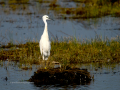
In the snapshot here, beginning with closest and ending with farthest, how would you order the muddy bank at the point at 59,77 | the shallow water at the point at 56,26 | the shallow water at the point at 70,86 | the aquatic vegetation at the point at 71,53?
the shallow water at the point at 70,86 < the muddy bank at the point at 59,77 < the aquatic vegetation at the point at 71,53 < the shallow water at the point at 56,26

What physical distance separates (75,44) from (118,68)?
8.24 feet

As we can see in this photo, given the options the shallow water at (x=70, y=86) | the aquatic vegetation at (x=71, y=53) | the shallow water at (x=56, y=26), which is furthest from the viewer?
the shallow water at (x=56, y=26)

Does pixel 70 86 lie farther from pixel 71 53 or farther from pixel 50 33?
pixel 50 33

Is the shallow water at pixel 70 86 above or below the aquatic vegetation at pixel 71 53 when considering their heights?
below

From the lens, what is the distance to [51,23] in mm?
19031

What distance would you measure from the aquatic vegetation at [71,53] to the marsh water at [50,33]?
414 mm

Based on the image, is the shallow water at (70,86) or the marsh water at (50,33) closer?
the shallow water at (70,86)

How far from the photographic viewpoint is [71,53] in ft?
34.5

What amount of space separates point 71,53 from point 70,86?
3024mm

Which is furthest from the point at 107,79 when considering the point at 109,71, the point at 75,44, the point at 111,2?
the point at 111,2

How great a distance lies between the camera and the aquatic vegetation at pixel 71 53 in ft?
33.0

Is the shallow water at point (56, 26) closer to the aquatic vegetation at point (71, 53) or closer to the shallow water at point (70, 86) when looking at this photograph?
the aquatic vegetation at point (71, 53)

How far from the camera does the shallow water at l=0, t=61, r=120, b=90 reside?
7535mm

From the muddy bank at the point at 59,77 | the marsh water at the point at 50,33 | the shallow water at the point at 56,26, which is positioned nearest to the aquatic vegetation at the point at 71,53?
the marsh water at the point at 50,33
